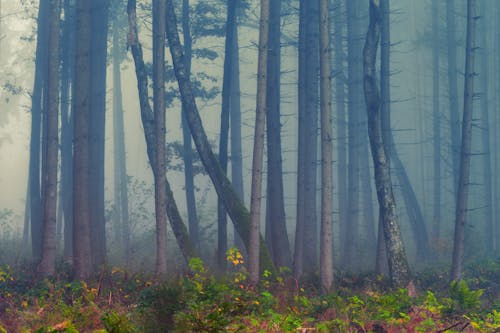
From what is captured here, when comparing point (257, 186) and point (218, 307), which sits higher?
point (257, 186)

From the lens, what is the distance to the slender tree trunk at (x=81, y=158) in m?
13.9

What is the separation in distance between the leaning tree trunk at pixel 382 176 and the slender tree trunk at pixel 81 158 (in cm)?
779

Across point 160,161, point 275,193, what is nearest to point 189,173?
point 275,193

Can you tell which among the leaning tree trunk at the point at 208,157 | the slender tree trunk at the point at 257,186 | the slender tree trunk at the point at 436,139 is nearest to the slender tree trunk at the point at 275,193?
the leaning tree trunk at the point at 208,157

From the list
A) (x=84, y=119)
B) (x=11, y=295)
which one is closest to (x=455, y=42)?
(x=84, y=119)

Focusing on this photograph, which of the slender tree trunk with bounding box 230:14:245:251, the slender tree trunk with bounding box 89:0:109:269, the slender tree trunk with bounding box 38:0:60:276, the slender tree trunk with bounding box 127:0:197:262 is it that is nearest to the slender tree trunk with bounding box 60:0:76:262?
the slender tree trunk with bounding box 89:0:109:269

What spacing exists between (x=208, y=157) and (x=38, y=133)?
33.8ft

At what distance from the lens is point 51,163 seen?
45.3 feet

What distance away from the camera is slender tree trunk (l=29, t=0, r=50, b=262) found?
19.8 m

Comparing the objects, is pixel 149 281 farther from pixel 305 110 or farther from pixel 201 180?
pixel 201 180

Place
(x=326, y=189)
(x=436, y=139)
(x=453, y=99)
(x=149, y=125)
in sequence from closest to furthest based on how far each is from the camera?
(x=326, y=189)
(x=149, y=125)
(x=453, y=99)
(x=436, y=139)

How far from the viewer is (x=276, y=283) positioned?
44.8 feet

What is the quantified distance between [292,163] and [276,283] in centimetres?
4322

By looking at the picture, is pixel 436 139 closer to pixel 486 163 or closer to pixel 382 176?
pixel 486 163
